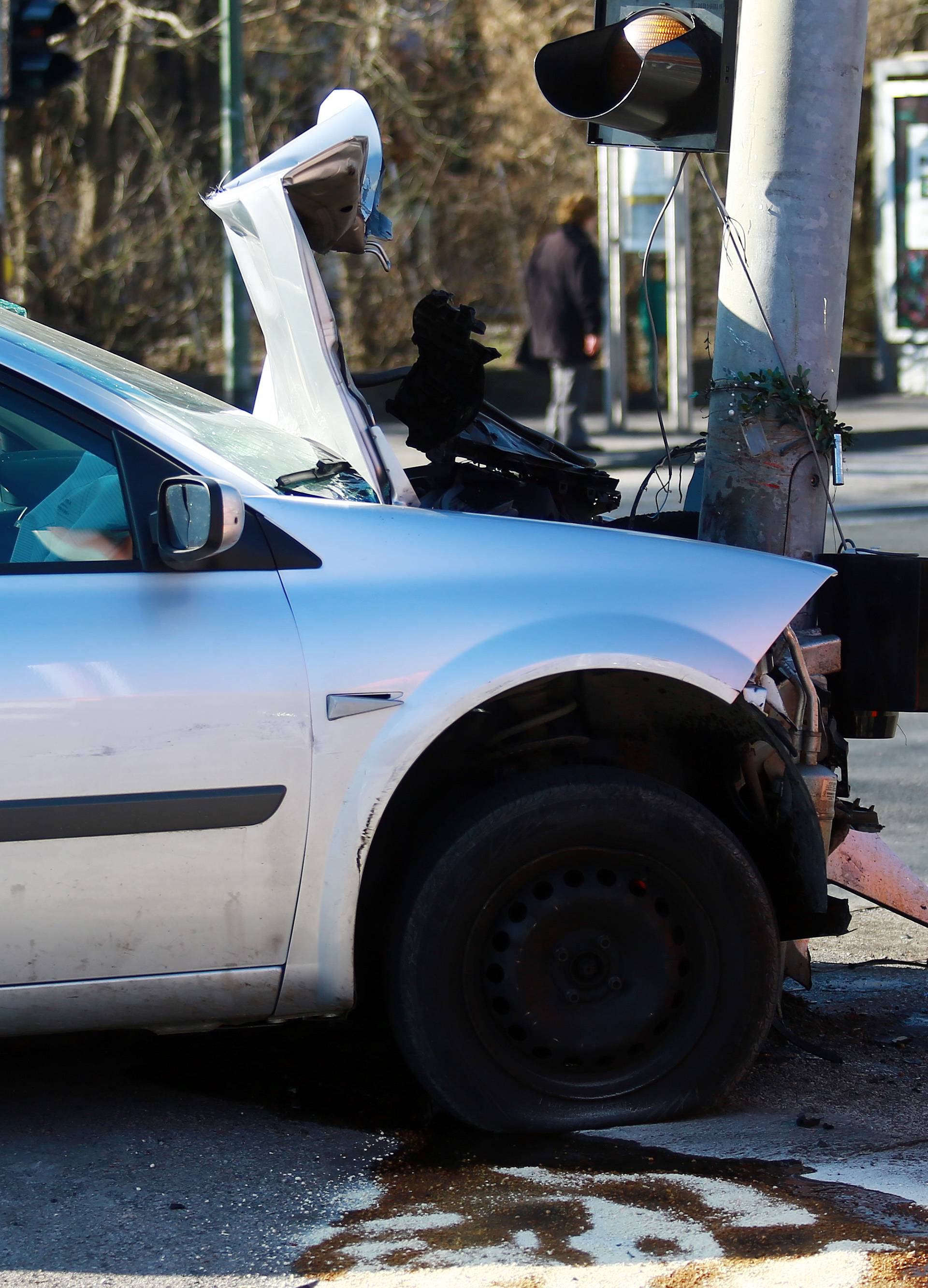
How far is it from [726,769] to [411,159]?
60.0 ft

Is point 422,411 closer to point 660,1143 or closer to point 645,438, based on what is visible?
point 660,1143

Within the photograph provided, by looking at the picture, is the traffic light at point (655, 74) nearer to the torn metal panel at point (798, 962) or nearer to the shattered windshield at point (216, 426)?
the shattered windshield at point (216, 426)

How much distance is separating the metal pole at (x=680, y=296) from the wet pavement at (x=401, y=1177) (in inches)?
518

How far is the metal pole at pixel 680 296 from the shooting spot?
16.1 metres

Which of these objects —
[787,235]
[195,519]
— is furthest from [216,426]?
[787,235]

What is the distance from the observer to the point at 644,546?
3246 millimetres

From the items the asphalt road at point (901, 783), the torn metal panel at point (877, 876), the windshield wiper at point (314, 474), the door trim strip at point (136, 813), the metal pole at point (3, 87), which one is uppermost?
the metal pole at point (3, 87)

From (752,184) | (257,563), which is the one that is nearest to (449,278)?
(752,184)

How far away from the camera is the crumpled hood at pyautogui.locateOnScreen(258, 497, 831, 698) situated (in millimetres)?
3033

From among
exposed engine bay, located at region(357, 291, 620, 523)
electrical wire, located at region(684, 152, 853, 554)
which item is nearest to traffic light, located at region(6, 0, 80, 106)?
exposed engine bay, located at region(357, 291, 620, 523)

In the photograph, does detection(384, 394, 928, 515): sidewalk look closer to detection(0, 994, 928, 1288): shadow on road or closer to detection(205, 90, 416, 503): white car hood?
detection(205, 90, 416, 503): white car hood

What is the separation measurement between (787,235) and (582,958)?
197 cm

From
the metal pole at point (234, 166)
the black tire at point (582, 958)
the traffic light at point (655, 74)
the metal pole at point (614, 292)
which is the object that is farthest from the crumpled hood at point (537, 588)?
the metal pole at point (614, 292)

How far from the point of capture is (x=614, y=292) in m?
16.7
